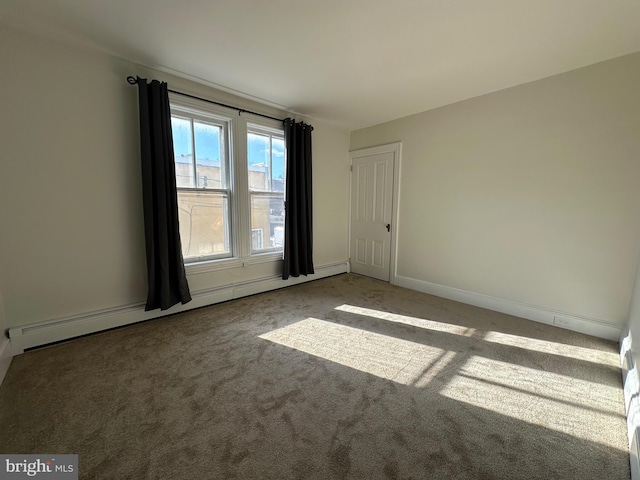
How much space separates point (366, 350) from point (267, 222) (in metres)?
2.27

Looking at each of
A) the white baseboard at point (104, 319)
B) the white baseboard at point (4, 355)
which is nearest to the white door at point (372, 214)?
the white baseboard at point (104, 319)

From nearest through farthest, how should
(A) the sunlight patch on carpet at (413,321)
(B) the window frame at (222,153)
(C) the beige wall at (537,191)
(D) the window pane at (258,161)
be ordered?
(C) the beige wall at (537,191)
(A) the sunlight patch on carpet at (413,321)
(B) the window frame at (222,153)
(D) the window pane at (258,161)

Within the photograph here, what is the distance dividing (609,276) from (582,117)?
1516mm

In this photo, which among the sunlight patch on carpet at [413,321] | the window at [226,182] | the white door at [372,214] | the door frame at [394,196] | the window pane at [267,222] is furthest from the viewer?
the white door at [372,214]

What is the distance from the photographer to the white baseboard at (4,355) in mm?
1883

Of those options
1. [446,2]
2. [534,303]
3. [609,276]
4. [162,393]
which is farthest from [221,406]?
[609,276]

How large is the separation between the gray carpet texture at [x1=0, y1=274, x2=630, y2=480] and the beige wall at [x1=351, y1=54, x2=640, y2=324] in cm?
59

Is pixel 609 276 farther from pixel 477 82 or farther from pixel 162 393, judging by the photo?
pixel 162 393

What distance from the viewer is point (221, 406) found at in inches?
63.7

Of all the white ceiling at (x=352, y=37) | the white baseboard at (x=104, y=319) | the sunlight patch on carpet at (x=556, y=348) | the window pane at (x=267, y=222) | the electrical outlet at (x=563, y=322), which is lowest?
the sunlight patch on carpet at (x=556, y=348)

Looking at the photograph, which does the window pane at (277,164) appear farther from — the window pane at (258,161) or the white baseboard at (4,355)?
the white baseboard at (4,355)

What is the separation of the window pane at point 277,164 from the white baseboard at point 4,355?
2.90 m

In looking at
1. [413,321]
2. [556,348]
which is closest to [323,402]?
[413,321]

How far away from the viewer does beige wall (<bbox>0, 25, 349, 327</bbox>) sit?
2078 mm
